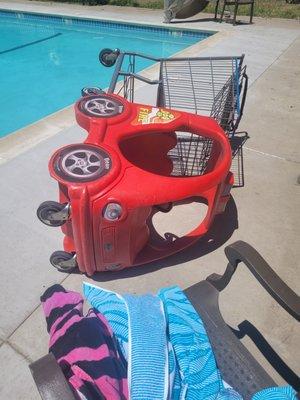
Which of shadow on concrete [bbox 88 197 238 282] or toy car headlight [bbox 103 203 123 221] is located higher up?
toy car headlight [bbox 103 203 123 221]

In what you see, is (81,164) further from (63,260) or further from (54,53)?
(54,53)

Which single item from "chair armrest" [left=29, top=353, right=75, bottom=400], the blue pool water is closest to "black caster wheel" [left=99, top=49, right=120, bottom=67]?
"chair armrest" [left=29, top=353, right=75, bottom=400]

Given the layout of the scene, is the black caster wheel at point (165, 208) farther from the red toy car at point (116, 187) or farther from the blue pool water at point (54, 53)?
the blue pool water at point (54, 53)

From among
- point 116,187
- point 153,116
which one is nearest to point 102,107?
point 153,116

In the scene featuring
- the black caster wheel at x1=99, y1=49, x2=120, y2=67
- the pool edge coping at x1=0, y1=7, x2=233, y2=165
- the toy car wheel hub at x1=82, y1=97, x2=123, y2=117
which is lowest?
the pool edge coping at x1=0, y1=7, x2=233, y2=165

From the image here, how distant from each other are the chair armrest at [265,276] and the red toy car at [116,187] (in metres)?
0.46

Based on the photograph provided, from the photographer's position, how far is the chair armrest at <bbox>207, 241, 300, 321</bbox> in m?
1.25

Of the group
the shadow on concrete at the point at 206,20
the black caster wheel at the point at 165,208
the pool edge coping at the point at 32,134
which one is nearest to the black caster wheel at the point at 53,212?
the black caster wheel at the point at 165,208

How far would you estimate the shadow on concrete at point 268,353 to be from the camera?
5.48ft

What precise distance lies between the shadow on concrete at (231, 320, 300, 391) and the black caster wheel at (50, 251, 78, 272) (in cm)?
98

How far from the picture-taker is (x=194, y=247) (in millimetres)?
2361

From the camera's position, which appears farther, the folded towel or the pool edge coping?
the pool edge coping

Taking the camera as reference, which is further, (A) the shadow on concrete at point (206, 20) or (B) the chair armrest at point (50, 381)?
(A) the shadow on concrete at point (206, 20)

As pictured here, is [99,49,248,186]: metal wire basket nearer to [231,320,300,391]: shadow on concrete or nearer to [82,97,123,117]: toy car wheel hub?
[82,97,123,117]: toy car wheel hub
